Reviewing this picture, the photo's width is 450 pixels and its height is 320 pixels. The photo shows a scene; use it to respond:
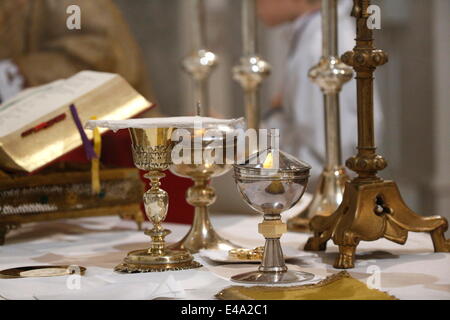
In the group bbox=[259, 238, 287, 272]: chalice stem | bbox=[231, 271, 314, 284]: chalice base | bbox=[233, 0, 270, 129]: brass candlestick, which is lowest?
bbox=[231, 271, 314, 284]: chalice base

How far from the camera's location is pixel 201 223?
6.21ft

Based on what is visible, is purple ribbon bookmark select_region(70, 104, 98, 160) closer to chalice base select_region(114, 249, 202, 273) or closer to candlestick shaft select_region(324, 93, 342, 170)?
chalice base select_region(114, 249, 202, 273)

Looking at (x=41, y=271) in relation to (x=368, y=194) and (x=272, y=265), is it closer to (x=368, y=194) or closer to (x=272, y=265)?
(x=272, y=265)

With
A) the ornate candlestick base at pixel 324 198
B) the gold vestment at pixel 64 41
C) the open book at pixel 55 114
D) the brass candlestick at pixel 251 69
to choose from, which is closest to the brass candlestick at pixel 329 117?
the ornate candlestick base at pixel 324 198

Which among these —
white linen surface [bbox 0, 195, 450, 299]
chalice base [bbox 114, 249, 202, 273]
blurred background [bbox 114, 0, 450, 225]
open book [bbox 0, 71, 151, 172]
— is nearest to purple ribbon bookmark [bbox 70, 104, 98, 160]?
open book [bbox 0, 71, 151, 172]

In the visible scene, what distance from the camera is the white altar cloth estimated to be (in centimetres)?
150

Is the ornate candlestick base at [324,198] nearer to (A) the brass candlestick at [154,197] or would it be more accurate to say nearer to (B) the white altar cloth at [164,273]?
(B) the white altar cloth at [164,273]

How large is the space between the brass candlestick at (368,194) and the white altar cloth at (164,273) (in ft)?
0.20

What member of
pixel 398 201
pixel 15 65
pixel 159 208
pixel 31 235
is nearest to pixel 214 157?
pixel 159 208

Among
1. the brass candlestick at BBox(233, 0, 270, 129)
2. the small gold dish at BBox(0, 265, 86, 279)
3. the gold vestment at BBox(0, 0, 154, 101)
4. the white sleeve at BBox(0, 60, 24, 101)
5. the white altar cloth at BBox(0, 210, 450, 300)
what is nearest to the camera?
the white altar cloth at BBox(0, 210, 450, 300)

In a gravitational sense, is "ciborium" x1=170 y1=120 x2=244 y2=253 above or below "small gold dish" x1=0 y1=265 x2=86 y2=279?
above

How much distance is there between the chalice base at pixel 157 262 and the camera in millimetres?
1691

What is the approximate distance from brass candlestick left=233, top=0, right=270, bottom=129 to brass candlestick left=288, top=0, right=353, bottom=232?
0.29 m

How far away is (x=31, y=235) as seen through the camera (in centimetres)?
227
